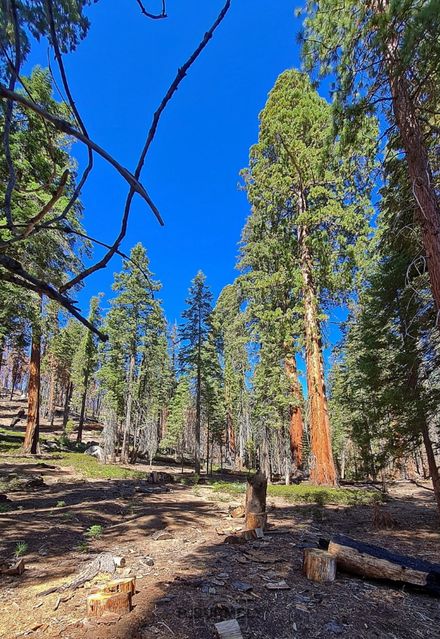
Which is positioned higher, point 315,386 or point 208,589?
point 315,386

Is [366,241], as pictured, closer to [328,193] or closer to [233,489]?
[328,193]

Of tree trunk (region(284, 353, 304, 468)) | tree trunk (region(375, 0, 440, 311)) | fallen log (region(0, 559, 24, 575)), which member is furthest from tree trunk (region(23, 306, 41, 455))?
tree trunk (region(375, 0, 440, 311))

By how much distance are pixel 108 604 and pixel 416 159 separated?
6.43 m

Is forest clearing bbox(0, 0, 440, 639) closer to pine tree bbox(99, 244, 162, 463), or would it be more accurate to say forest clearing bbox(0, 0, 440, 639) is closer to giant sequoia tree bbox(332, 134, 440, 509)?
giant sequoia tree bbox(332, 134, 440, 509)

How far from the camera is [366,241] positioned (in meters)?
11.6

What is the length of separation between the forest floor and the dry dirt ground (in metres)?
0.01

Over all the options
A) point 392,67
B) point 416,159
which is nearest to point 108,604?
point 416,159

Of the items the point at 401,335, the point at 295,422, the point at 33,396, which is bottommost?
the point at 295,422

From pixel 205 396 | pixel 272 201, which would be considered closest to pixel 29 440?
pixel 205 396

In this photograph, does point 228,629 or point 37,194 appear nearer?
point 228,629

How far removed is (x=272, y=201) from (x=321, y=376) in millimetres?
6446

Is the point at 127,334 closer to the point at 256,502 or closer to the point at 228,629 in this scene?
the point at 256,502

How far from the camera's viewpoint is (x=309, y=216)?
12062mm

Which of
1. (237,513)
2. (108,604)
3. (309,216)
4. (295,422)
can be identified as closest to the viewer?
(108,604)
